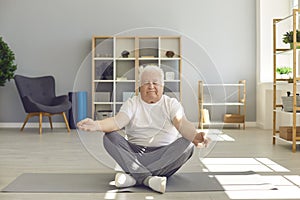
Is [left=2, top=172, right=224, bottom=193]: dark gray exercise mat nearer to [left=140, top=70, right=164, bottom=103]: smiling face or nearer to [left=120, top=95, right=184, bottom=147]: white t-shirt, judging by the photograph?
[left=120, top=95, right=184, bottom=147]: white t-shirt

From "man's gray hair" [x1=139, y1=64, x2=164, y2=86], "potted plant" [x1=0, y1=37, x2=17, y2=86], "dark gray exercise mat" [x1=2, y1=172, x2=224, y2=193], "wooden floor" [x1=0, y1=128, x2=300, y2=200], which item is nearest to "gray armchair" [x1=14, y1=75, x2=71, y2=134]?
"potted plant" [x1=0, y1=37, x2=17, y2=86]

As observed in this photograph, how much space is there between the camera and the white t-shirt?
2898 mm

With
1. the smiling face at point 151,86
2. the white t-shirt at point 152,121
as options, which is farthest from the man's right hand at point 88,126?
the smiling face at point 151,86

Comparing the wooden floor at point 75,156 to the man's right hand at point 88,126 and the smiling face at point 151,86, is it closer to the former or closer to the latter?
the man's right hand at point 88,126

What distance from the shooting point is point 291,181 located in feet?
10.1

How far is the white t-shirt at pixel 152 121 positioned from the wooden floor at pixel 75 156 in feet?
1.27

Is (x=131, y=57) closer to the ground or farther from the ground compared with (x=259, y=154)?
farther from the ground

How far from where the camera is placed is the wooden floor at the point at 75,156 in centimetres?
267

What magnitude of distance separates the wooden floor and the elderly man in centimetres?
24

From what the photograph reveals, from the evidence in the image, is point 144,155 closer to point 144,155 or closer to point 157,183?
point 144,155

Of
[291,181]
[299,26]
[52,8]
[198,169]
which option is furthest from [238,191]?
[52,8]

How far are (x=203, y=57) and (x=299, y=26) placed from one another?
318 centimetres

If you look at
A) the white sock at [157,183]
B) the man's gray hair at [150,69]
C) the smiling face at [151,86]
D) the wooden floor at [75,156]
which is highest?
the man's gray hair at [150,69]

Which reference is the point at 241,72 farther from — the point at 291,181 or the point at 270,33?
the point at 291,181
